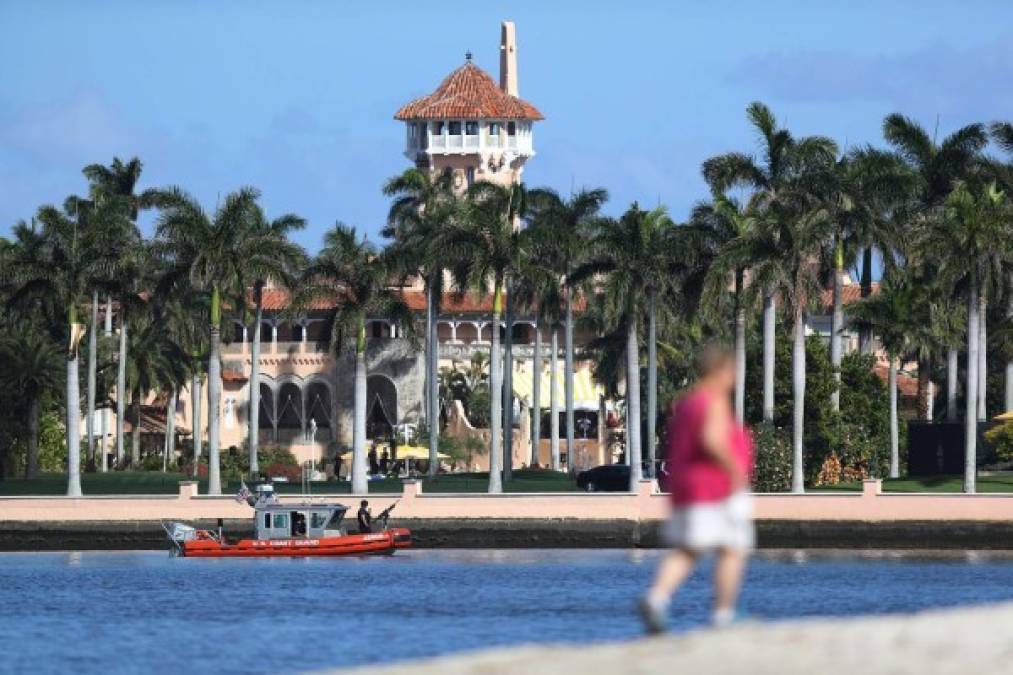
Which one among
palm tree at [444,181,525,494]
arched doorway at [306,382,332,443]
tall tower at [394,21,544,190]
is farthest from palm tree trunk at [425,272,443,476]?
tall tower at [394,21,544,190]

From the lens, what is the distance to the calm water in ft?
144

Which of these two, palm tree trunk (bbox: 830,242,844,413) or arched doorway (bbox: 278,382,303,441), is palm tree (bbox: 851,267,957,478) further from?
arched doorway (bbox: 278,382,303,441)

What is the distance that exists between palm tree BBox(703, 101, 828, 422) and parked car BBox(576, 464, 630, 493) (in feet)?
23.9

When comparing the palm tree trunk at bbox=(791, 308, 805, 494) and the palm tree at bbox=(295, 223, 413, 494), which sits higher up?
the palm tree at bbox=(295, 223, 413, 494)

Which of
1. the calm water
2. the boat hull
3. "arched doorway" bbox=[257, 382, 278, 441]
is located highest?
"arched doorway" bbox=[257, 382, 278, 441]

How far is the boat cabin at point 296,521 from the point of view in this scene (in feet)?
242

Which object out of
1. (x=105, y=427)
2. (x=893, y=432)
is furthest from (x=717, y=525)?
(x=105, y=427)

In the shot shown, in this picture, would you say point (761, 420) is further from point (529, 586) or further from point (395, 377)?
point (395, 377)

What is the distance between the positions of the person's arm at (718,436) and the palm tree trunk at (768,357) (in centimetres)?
6106

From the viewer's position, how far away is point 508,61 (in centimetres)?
16412

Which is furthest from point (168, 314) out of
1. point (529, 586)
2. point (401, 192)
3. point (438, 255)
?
point (529, 586)

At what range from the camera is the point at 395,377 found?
12794 cm

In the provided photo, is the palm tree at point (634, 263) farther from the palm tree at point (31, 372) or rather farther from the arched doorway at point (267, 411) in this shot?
the arched doorway at point (267, 411)

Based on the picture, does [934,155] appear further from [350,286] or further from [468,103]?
[468,103]
